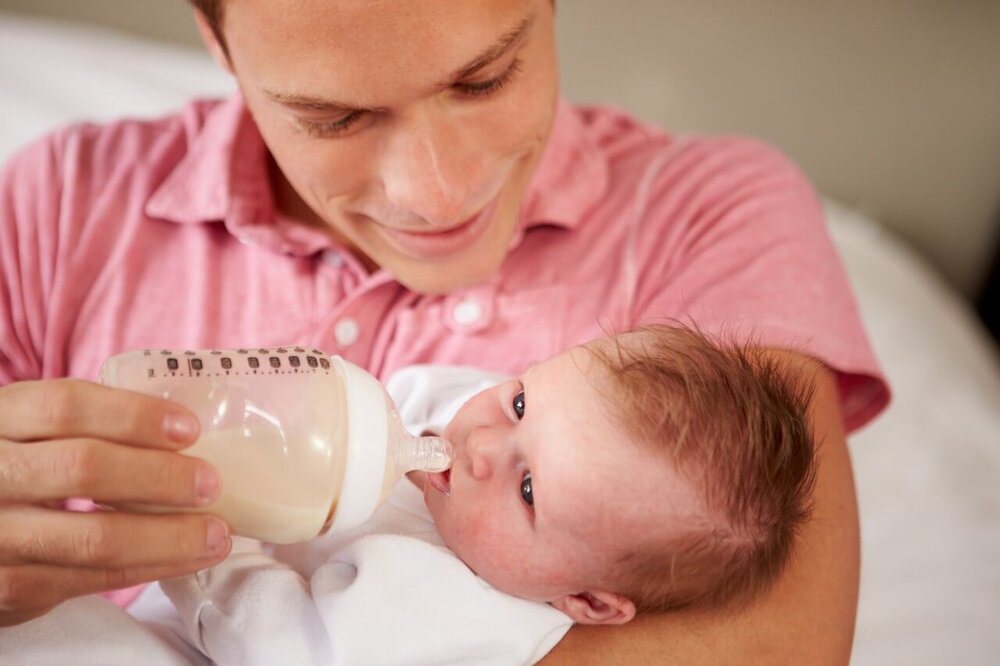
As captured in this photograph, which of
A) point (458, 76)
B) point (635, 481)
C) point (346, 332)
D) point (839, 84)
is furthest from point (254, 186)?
point (839, 84)

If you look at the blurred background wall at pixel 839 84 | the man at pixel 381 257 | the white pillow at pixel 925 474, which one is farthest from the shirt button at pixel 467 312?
the blurred background wall at pixel 839 84

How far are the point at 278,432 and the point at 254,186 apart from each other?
0.63 meters

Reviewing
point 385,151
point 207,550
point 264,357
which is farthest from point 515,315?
point 207,550

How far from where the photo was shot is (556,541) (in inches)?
38.9

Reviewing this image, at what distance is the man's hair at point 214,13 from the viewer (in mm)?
1015

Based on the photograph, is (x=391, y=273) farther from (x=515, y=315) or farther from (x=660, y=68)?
(x=660, y=68)

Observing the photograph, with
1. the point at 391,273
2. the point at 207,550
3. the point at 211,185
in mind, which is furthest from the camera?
the point at 211,185

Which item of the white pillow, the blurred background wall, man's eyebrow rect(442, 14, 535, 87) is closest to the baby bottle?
man's eyebrow rect(442, 14, 535, 87)

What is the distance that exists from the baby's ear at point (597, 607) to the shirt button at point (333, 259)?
1.88 feet

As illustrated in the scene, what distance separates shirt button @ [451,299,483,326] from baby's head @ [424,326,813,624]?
0.79 ft

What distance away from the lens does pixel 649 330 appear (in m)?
1.04

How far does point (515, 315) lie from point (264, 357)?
0.46m

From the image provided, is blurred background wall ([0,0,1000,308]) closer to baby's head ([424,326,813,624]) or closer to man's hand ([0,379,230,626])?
baby's head ([424,326,813,624])

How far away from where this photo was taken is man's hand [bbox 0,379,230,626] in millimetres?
763
